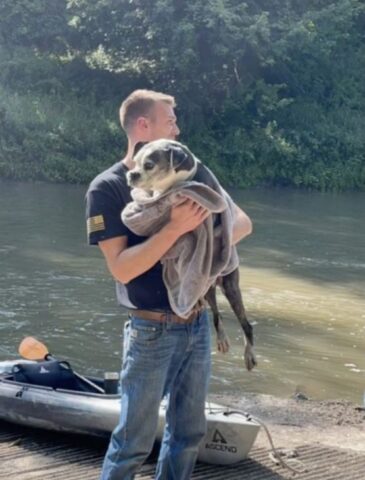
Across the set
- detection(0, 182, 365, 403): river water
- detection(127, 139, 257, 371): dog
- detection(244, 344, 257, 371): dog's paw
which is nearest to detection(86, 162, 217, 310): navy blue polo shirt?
detection(127, 139, 257, 371): dog

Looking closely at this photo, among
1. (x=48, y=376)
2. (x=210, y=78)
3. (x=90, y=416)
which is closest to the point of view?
(x=90, y=416)

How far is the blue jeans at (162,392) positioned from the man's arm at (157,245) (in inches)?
8.4

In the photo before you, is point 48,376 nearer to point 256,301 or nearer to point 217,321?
point 217,321

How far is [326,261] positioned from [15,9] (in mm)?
14867

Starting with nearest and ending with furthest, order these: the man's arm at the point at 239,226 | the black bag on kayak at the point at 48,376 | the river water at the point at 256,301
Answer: the man's arm at the point at 239,226 → the black bag on kayak at the point at 48,376 → the river water at the point at 256,301

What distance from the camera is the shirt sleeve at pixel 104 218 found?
284 cm

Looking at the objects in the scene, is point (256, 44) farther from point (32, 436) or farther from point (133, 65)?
point (32, 436)

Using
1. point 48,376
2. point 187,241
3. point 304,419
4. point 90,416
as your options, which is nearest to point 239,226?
point 187,241

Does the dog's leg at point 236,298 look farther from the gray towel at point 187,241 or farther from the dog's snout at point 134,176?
the dog's snout at point 134,176

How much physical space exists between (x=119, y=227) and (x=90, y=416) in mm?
1641

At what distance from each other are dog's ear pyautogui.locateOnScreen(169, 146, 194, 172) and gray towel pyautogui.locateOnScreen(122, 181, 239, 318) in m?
0.06

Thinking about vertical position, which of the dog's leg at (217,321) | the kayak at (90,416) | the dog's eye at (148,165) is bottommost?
the kayak at (90,416)

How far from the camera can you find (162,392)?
292cm

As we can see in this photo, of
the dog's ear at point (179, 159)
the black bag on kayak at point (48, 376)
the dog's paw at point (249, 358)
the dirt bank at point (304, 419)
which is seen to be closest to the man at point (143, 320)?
the dog's ear at point (179, 159)
